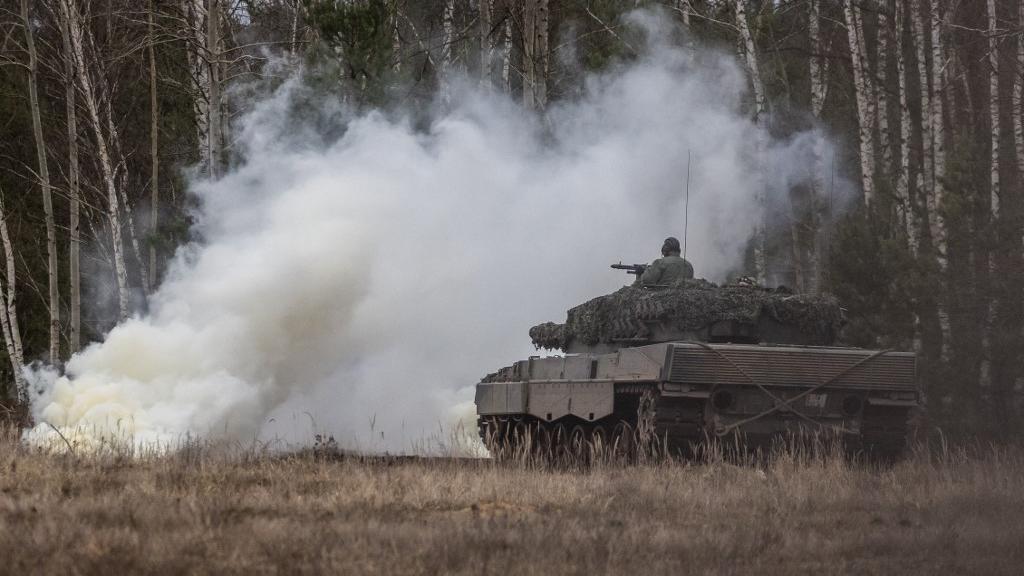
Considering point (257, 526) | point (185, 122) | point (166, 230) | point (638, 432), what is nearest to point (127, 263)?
point (185, 122)

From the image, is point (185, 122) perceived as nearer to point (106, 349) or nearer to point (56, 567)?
point (106, 349)

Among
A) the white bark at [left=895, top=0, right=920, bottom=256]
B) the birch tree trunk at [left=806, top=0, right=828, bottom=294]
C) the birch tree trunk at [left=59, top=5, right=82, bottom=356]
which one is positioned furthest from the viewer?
the birch tree trunk at [left=806, top=0, right=828, bottom=294]

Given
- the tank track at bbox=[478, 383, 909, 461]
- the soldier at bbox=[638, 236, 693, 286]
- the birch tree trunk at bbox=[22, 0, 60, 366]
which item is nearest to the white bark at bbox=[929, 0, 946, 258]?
the soldier at bbox=[638, 236, 693, 286]

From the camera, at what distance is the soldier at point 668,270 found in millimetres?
16344

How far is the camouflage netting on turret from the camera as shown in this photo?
14.9 meters

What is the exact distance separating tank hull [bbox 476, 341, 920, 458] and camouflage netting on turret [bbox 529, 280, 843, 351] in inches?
17.5

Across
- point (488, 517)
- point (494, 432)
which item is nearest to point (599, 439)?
point (494, 432)

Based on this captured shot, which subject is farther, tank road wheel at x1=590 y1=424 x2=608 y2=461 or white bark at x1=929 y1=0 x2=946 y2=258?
white bark at x1=929 y1=0 x2=946 y2=258

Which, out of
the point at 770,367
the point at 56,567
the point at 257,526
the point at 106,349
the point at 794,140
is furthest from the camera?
the point at 794,140

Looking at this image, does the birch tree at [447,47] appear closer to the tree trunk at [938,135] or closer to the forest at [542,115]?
the forest at [542,115]

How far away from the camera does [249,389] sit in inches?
697

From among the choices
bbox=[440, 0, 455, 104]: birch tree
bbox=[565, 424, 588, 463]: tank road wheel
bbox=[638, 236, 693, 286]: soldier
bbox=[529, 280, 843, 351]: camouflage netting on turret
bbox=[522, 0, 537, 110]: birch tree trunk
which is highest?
bbox=[440, 0, 455, 104]: birch tree

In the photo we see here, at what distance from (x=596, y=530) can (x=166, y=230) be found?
55.3 ft

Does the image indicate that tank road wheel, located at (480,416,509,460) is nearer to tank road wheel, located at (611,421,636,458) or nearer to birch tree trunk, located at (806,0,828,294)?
tank road wheel, located at (611,421,636,458)
